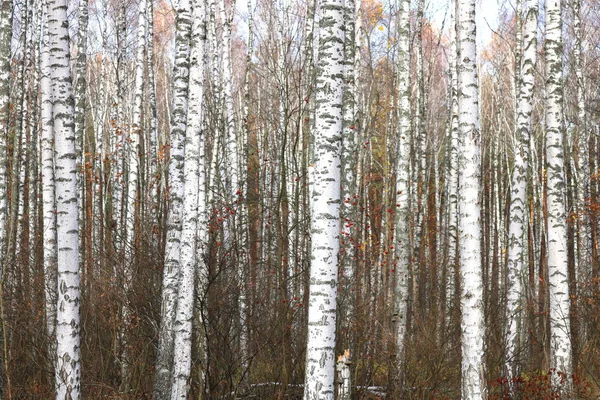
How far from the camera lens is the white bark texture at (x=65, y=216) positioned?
17.3 feet

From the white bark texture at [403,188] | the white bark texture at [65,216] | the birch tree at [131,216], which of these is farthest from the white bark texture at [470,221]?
the birch tree at [131,216]

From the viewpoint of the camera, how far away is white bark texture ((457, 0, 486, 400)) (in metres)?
5.95

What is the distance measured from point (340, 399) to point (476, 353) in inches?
63.1

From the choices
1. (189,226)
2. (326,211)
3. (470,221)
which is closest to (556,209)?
(470,221)

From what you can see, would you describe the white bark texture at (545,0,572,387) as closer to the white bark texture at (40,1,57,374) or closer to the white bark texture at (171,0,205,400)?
the white bark texture at (171,0,205,400)

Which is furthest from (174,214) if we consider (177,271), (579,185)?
(579,185)

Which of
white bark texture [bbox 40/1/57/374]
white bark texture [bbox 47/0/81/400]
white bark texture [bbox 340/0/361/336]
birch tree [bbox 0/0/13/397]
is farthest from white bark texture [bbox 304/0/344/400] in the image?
birch tree [bbox 0/0/13/397]

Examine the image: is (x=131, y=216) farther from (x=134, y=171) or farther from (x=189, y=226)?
(x=189, y=226)

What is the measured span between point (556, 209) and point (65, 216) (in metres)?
5.93

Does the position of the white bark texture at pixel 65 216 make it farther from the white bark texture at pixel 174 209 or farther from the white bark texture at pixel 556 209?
the white bark texture at pixel 556 209

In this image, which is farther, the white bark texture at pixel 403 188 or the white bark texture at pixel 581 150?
the white bark texture at pixel 581 150

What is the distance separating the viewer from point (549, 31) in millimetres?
8281

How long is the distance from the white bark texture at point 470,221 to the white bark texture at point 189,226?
2747 millimetres

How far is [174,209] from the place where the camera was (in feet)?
22.2
